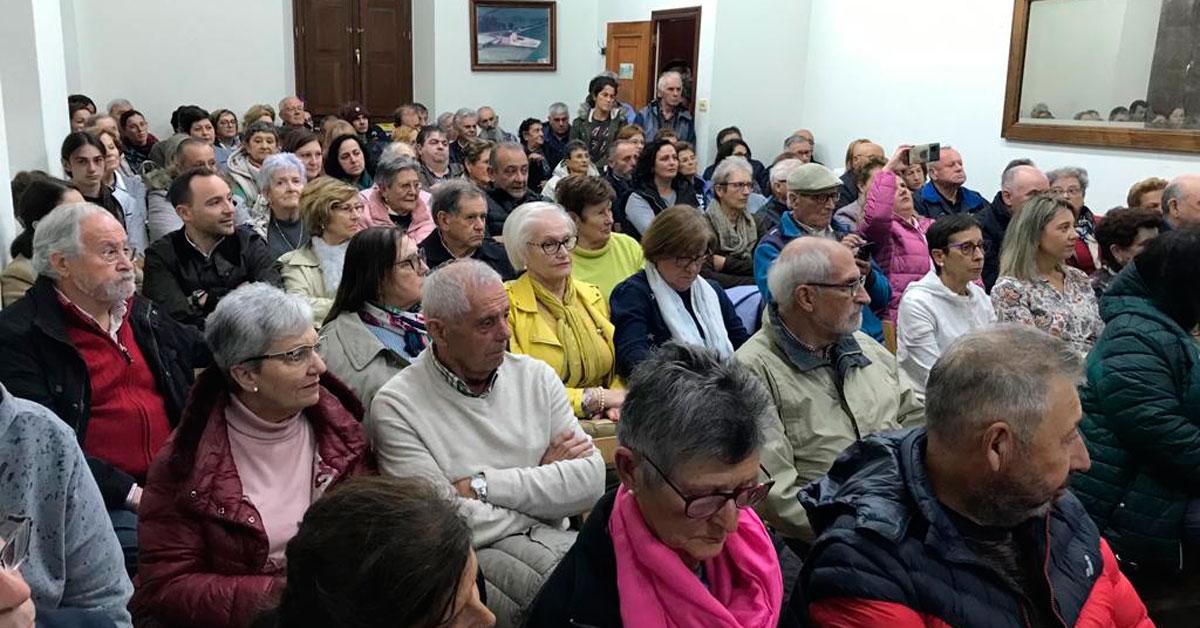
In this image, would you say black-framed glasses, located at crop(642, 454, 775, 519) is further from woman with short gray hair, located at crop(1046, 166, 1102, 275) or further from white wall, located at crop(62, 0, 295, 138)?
white wall, located at crop(62, 0, 295, 138)

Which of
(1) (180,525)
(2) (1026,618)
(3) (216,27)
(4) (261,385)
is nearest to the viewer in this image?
(2) (1026,618)

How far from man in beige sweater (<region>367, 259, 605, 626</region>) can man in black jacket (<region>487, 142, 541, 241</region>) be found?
298 centimetres

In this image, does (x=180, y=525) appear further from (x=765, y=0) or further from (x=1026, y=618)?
(x=765, y=0)

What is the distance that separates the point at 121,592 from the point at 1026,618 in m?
1.62

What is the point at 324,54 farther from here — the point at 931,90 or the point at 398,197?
the point at 398,197

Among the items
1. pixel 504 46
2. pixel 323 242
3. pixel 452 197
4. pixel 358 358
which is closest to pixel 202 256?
pixel 323 242

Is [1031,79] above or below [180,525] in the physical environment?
above

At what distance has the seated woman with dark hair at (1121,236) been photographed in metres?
4.09

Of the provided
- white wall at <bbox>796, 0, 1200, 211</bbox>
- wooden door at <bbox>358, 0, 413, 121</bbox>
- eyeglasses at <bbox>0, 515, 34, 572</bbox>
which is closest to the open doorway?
white wall at <bbox>796, 0, 1200, 211</bbox>

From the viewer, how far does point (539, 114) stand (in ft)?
40.1

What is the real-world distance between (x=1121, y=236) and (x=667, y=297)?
212cm

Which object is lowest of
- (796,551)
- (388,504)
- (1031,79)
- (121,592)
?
(796,551)

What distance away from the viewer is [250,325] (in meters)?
2.24

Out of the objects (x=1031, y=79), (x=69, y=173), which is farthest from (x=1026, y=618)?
(x=1031, y=79)
